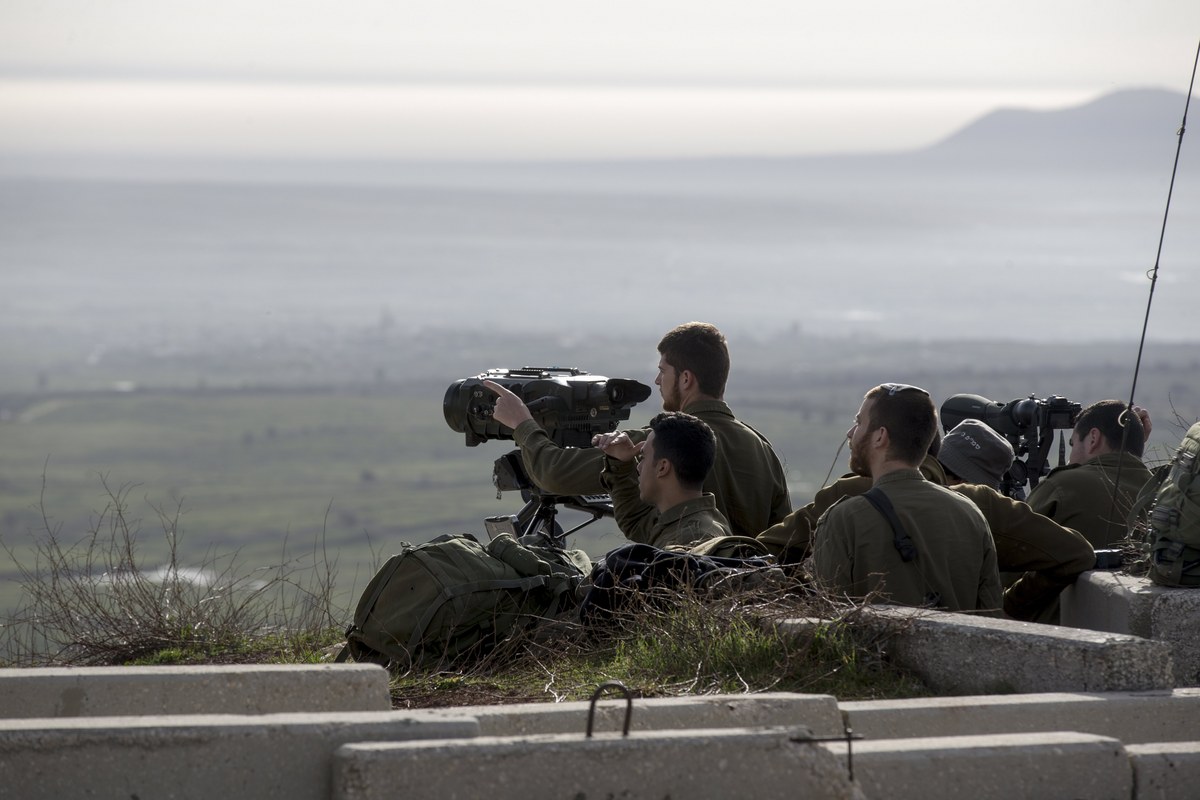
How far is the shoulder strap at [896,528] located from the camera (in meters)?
3.99

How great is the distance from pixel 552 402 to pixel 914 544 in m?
1.81

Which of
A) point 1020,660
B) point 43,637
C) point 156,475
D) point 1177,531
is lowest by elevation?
point 156,475

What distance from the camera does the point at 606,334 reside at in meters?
192

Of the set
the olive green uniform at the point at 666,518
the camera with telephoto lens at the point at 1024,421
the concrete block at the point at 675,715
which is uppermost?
the camera with telephoto lens at the point at 1024,421

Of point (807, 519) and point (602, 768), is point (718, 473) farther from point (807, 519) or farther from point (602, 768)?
point (602, 768)

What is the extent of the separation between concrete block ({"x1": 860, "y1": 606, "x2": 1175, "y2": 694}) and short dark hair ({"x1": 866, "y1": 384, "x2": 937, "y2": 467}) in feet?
1.63

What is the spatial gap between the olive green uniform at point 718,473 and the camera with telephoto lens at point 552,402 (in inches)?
5.0

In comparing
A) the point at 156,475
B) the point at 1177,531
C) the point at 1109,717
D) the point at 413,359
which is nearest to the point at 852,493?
the point at 1177,531

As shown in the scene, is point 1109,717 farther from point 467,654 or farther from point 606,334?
point 606,334

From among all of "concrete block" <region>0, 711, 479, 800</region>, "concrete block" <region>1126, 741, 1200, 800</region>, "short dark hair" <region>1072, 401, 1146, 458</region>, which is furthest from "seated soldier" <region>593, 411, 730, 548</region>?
"concrete block" <region>0, 711, 479, 800</region>

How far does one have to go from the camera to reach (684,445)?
4789mm

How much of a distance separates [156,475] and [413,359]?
2785 inches

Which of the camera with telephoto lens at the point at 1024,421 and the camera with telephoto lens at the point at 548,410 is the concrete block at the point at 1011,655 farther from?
the camera with telephoto lens at the point at 1024,421

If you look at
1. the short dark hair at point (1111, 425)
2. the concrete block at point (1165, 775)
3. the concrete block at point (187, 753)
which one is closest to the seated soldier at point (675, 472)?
the short dark hair at point (1111, 425)
